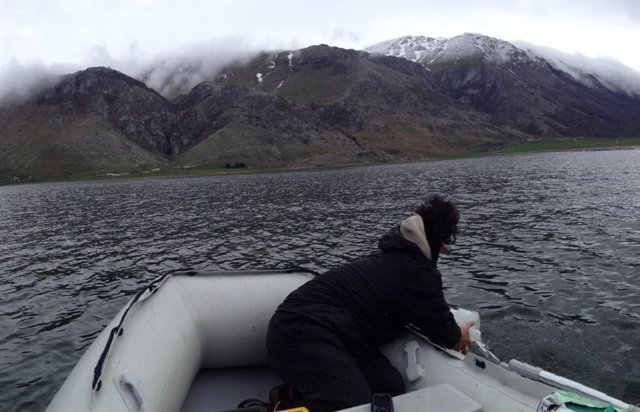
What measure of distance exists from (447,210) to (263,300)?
390 centimetres

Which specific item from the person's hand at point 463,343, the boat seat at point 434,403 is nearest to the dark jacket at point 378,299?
the person's hand at point 463,343

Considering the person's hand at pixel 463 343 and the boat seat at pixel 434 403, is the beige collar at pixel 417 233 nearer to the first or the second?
the person's hand at pixel 463 343

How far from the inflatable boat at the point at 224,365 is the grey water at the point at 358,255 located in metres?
4.32

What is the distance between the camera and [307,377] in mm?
5445

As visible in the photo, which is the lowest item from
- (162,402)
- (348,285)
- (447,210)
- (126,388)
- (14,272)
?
(14,272)

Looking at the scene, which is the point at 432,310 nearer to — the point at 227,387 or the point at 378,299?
the point at 378,299

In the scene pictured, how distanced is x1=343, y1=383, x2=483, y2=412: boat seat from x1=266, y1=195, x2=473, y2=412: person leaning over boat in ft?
2.42

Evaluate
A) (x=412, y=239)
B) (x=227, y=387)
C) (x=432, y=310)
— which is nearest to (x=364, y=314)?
(x=432, y=310)

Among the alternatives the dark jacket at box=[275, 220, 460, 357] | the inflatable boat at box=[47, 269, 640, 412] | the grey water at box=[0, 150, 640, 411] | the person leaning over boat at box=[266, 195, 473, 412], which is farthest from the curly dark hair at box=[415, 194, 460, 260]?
the grey water at box=[0, 150, 640, 411]

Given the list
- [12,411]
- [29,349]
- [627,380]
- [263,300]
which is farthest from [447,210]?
[29,349]

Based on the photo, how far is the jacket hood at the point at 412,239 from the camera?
5.73m

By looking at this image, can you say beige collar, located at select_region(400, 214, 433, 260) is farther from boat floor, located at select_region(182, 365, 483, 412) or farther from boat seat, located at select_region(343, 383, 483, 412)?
boat floor, located at select_region(182, 365, 483, 412)

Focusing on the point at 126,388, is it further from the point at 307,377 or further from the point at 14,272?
the point at 14,272

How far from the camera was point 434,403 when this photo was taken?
4.58 m
